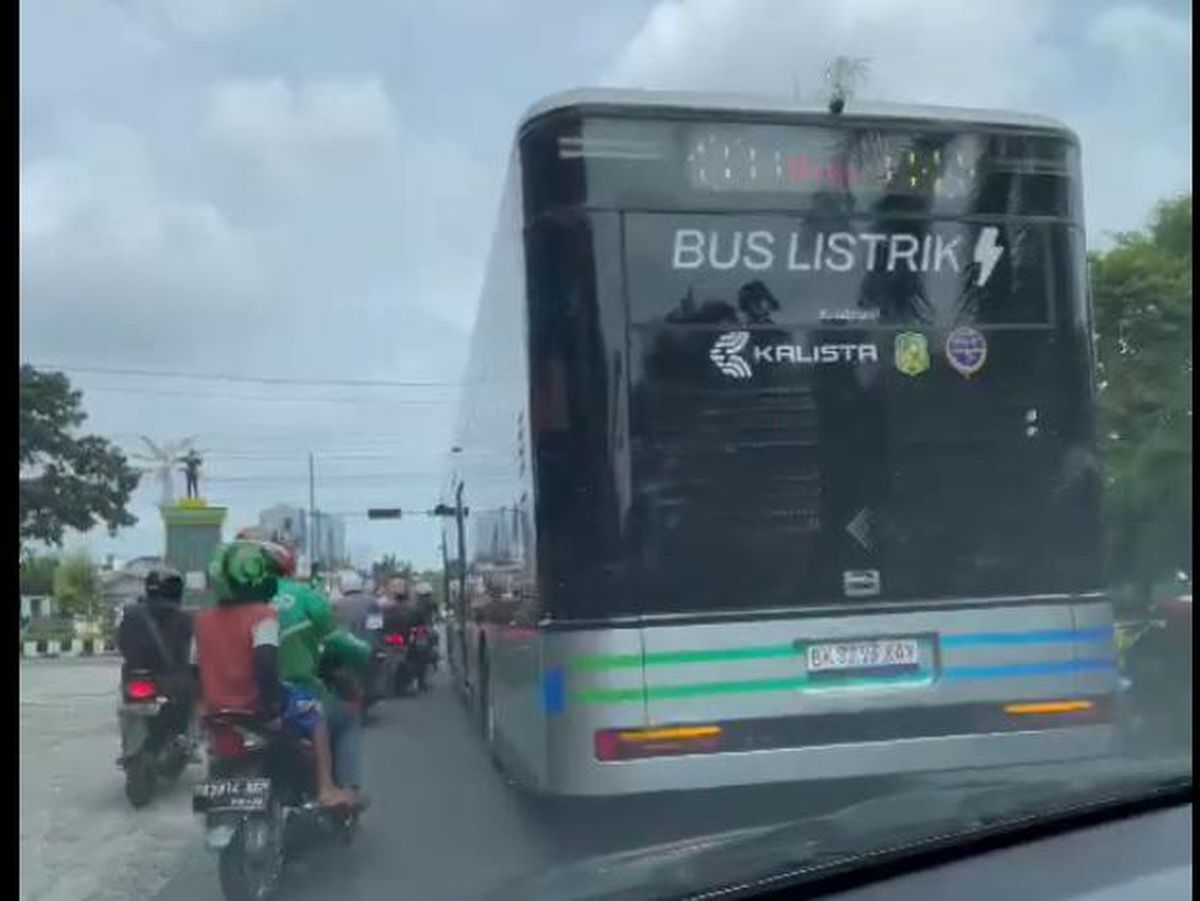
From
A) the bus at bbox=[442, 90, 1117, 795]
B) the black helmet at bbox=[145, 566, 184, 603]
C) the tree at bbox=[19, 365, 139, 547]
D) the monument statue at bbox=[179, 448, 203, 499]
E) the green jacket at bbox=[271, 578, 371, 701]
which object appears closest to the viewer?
the tree at bbox=[19, 365, 139, 547]

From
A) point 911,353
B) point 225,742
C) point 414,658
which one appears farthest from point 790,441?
point 225,742

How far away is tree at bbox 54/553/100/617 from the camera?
3535mm

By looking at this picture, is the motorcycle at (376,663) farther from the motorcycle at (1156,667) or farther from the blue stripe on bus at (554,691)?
the motorcycle at (1156,667)

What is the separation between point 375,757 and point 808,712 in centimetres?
156

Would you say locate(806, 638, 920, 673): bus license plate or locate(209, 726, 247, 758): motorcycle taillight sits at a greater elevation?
locate(806, 638, 920, 673): bus license plate

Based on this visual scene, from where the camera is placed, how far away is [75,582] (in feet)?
11.7

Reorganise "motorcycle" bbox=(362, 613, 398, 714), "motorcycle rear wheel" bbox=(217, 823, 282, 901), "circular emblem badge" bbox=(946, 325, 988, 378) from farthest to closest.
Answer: "circular emblem badge" bbox=(946, 325, 988, 378) → "motorcycle" bbox=(362, 613, 398, 714) → "motorcycle rear wheel" bbox=(217, 823, 282, 901)

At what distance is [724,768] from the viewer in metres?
5.52

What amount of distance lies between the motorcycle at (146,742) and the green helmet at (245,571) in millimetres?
300

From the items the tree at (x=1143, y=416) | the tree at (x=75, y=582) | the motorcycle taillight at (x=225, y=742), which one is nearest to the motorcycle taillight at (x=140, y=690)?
the motorcycle taillight at (x=225, y=742)

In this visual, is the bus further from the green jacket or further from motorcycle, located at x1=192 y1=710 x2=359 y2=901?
motorcycle, located at x1=192 y1=710 x2=359 y2=901

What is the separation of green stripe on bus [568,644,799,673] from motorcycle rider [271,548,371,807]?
0.90 m

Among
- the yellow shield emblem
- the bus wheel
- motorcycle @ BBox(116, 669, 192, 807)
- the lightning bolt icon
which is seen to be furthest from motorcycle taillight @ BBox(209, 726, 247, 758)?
the lightning bolt icon

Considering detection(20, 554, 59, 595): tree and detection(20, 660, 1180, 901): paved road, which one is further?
detection(20, 660, 1180, 901): paved road
